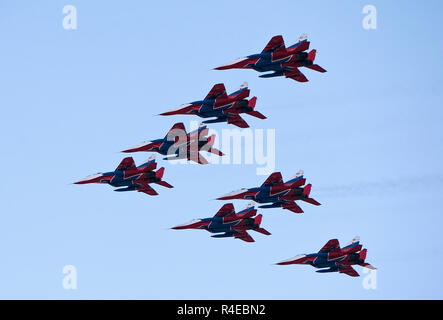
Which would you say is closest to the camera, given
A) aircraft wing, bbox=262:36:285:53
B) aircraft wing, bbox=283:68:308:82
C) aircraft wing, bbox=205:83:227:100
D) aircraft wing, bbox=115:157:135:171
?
aircraft wing, bbox=262:36:285:53

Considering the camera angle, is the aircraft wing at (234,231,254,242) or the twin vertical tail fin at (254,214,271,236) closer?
the twin vertical tail fin at (254,214,271,236)

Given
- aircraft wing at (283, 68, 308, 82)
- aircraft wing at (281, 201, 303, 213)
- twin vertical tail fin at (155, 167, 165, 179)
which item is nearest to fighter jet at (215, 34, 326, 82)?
aircraft wing at (283, 68, 308, 82)

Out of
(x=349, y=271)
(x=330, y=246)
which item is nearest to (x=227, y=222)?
(x=330, y=246)

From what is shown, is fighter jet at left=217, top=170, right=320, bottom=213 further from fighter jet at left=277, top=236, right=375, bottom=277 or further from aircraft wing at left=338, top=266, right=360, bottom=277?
aircraft wing at left=338, top=266, right=360, bottom=277

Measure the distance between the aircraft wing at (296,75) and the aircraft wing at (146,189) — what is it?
20984 mm

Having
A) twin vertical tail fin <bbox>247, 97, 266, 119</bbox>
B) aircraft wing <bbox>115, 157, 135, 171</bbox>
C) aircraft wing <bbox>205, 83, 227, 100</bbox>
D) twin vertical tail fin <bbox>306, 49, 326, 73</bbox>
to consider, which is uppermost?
twin vertical tail fin <bbox>306, 49, 326, 73</bbox>

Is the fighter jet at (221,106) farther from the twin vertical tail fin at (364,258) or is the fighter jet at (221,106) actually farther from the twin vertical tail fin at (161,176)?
the twin vertical tail fin at (364,258)

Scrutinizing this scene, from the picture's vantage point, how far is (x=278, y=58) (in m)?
144

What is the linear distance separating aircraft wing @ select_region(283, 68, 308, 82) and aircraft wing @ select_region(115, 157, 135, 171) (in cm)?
2080

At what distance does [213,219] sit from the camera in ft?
486

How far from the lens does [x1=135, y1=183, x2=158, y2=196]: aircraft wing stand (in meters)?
147

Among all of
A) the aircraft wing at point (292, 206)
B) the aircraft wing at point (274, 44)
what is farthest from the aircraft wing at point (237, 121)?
the aircraft wing at point (292, 206)
